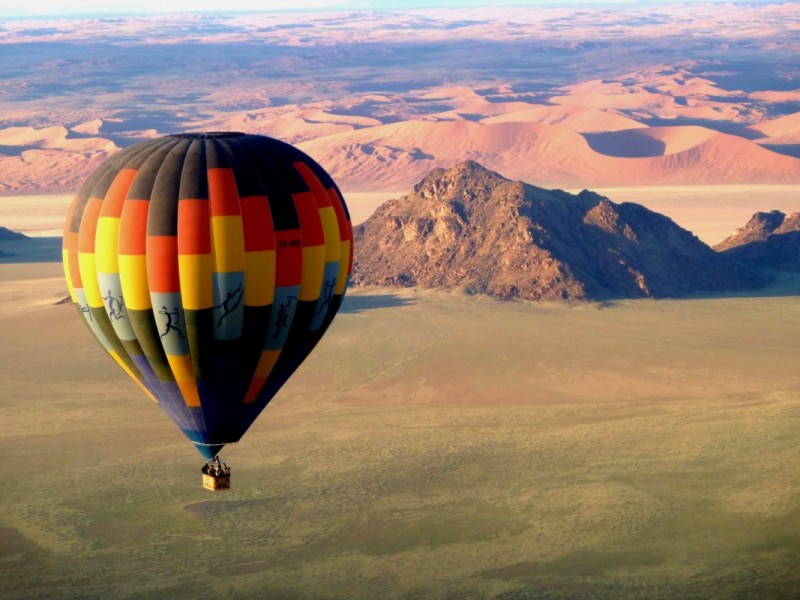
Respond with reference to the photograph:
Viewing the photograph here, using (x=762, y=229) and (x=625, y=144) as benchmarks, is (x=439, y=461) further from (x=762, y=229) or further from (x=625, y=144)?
(x=625, y=144)

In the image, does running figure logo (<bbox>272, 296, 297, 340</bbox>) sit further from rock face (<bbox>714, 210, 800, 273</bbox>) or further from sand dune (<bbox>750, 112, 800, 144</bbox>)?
sand dune (<bbox>750, 112, 800, 144</bbox>)

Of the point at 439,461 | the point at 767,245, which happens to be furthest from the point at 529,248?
the point at 439,461

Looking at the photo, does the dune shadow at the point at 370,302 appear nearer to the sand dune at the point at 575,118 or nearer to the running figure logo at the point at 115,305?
the running figure logo at the point at 115,305

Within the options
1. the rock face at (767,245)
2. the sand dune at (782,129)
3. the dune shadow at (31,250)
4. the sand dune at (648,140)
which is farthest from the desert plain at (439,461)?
the sand dune at (782,129)

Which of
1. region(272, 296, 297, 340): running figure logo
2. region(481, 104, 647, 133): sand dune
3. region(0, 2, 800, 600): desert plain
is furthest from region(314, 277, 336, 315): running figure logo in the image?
region(481, 104, 647, 133): sand dune

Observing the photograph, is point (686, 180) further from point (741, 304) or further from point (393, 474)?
point (393, 474)
